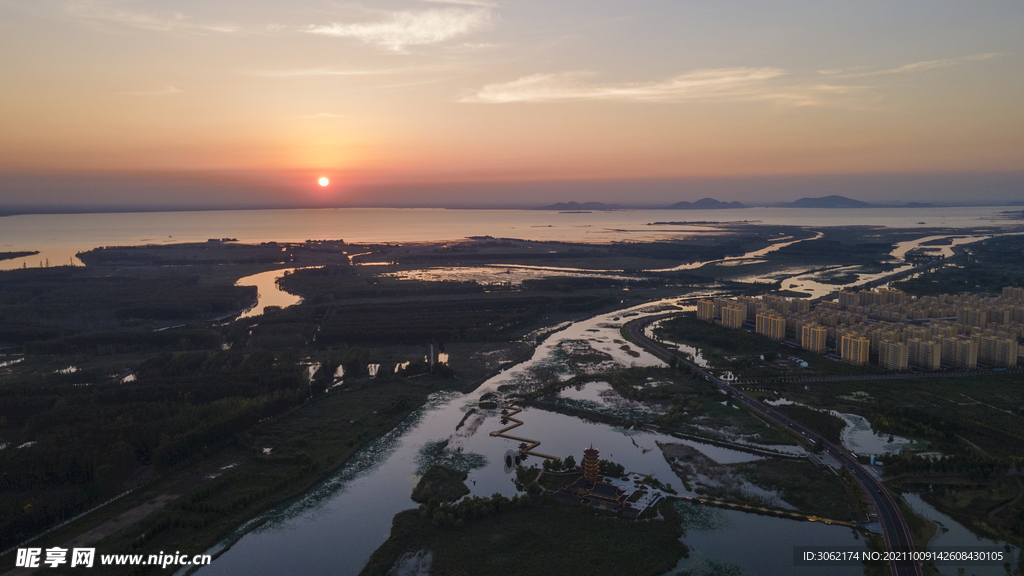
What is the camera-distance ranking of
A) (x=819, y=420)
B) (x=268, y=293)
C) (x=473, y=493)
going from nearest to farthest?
(x=473, y=493) < (x=819, y=420) < (x=268, y=293)

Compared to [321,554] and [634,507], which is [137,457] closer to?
[321,554]

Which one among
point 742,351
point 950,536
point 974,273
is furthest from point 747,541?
point 974,273

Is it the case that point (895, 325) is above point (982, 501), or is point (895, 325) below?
above

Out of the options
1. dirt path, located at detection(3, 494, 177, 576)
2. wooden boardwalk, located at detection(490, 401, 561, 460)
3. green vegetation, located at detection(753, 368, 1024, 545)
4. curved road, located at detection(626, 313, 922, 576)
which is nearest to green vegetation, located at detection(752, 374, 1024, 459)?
green vegetation, located at detection(753, 368, 1024, 545)

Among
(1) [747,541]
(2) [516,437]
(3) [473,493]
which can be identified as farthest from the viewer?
(2) [516,437]

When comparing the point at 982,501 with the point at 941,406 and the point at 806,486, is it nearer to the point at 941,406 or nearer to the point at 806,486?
the point at 806,486

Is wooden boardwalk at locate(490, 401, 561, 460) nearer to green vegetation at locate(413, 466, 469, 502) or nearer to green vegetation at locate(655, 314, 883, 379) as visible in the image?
green vegetation at locate(413, 466, 469, 502)

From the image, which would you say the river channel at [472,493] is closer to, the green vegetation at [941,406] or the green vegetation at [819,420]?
the green vegetation at [819,420]
